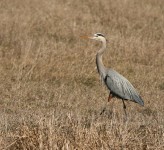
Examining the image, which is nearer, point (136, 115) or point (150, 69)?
point (136, 115)

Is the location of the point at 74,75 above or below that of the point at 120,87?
below

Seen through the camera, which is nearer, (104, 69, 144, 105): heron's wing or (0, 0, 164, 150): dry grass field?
(0, 0, 164, 150): dry grass field

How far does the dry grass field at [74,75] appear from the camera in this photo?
19.8 feet

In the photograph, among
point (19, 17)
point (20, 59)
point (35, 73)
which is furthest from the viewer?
point (19, 17)

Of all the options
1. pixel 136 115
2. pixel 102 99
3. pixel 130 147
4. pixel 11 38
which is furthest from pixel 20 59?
pixel 130 147

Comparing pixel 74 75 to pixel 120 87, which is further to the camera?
pixel 74 75

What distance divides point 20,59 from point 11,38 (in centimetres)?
156

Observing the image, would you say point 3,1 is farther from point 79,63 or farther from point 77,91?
point 77,91

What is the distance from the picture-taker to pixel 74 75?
1074cm

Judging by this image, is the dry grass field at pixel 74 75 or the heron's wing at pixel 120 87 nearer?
the dry grass field at pixel 74 75

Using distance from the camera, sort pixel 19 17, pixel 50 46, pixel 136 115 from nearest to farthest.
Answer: pixel 136 115 → pixel 50 46 → pixel 19 17

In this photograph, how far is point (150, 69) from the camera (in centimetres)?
1160

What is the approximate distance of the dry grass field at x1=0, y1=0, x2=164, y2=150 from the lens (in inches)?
238

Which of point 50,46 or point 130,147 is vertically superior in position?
point 130,147
